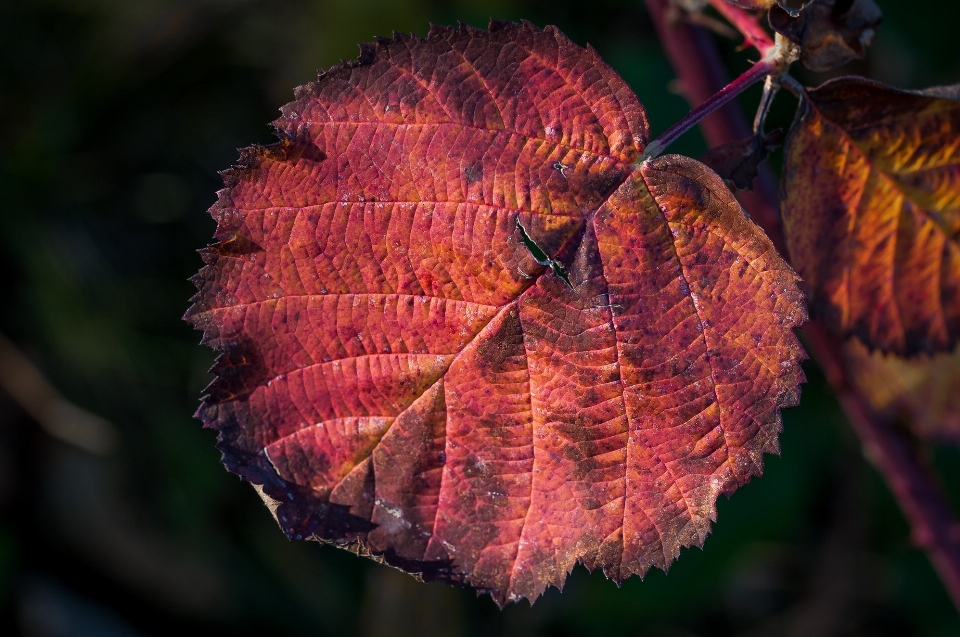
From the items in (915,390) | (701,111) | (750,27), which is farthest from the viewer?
(915,390)

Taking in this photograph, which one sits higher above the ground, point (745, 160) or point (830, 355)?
point (745, 160)

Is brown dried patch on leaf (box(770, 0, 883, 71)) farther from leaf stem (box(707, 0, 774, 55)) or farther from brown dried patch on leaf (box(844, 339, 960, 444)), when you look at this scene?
brown dried patch on leaf (box(844, 339, 960, 444))

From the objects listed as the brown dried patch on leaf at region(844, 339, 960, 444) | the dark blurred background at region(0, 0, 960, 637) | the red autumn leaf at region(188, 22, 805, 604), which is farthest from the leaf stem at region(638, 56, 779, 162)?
the dark blurred background at region(0, 0, 960, 637)

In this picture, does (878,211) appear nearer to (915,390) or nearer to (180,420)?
(915,390)

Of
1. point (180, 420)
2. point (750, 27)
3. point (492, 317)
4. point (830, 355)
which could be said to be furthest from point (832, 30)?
point (180, 420)

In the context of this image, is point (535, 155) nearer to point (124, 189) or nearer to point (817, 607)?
point (124, 189)

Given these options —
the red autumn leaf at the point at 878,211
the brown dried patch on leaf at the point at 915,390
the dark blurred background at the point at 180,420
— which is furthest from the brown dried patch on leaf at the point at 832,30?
the dark blurred background at the point at 180,420

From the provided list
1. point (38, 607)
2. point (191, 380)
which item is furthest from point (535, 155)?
point (38, 607)
